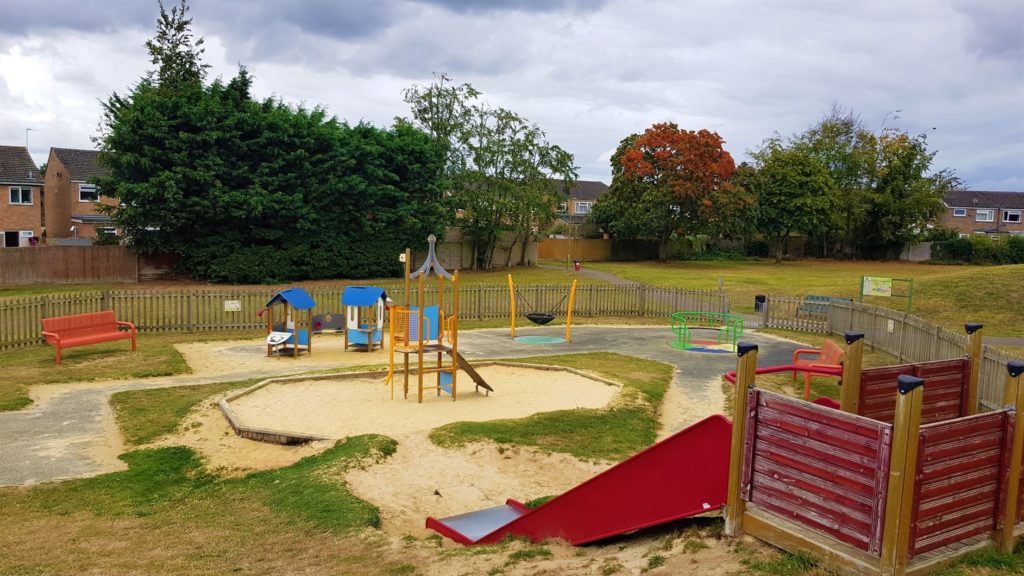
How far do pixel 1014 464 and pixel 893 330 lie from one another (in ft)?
53.4

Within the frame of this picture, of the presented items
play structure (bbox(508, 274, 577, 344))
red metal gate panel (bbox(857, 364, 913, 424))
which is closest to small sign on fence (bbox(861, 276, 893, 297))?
play structure (bbox(508, 274, 577, 344))

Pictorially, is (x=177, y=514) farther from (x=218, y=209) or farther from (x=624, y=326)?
(x=218, y=209)

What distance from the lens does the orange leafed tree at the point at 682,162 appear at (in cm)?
5603

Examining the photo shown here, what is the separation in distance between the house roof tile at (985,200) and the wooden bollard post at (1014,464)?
103 meters

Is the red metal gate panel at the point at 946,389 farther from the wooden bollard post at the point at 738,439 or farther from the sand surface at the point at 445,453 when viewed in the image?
the sand surface at the point at 445,453

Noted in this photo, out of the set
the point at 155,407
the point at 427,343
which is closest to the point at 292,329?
the point at 155,407

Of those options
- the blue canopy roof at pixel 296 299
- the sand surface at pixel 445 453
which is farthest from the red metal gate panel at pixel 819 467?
the blue canopy roof at pixel 296 299

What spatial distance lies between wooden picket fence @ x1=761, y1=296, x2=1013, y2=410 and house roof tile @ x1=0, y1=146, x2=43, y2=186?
47828 mm

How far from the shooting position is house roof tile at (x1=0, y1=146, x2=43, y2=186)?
4978cm

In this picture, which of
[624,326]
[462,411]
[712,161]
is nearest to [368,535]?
[462,411]

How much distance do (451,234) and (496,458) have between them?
38614 mm

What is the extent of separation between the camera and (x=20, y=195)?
1978 inches

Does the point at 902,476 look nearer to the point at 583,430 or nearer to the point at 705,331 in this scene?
the point at 583,430

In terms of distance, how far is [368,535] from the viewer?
8.07m
